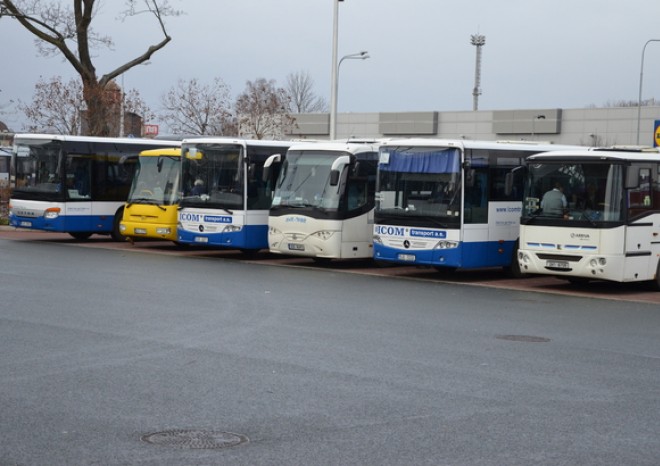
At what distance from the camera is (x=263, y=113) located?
57.0 meters

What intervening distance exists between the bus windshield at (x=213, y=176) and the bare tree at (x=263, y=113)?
26073mm

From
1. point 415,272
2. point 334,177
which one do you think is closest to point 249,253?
point 334,177

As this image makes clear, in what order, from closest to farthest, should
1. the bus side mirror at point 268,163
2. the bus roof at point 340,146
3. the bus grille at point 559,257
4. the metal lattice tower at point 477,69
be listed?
the bus grille at point 559,257 → the bus roof at point 340,146 → the bus side mirror at point 268,163 → the metal lattice tower at point 477,69

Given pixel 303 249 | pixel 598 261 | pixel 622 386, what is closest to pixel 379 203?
pixel 303 249

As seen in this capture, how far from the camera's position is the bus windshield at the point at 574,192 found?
67.7 feet

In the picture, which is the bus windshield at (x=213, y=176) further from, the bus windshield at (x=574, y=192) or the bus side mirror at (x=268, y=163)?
the bus windshield at (x=574, y=192)

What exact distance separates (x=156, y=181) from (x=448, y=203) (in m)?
10.3

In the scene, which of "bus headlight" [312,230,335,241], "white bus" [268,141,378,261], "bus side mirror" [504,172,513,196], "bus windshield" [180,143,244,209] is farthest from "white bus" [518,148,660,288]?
"bus windshield" [180,143,244,209]

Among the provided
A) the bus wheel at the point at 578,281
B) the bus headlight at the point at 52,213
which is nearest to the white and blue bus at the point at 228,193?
the bus headlight at the point at 52,213

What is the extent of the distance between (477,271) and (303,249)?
4.17m

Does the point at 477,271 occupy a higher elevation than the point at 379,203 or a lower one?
lower

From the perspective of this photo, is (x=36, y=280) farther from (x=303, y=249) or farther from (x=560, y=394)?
(x=560, y=394)

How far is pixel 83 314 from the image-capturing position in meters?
14.9

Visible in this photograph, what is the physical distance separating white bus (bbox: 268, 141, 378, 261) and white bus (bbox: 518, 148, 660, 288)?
4521mm
